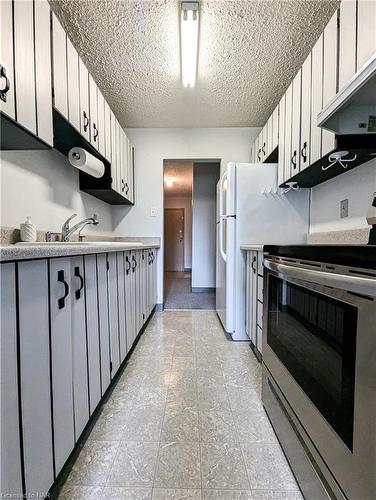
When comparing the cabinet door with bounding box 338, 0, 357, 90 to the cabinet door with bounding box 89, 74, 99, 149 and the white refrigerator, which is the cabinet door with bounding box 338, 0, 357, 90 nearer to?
the white refrigerator

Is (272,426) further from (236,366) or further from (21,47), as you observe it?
(21,47)

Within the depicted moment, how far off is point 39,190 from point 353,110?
1976 mm

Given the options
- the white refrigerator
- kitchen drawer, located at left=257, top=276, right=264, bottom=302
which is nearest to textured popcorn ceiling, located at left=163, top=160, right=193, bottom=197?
the white refrigerator

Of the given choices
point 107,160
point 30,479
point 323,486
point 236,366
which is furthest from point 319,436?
point 107,160

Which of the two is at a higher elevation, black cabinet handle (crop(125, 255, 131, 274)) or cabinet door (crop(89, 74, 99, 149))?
cabinet door (crop(89, 74, 99, 149))

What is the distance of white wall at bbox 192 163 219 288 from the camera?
477 centimetres

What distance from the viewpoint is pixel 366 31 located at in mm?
1171

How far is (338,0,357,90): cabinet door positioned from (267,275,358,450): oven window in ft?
3.74

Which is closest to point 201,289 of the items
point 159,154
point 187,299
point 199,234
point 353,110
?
point 187,299

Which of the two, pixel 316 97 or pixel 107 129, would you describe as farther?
pixel 107 129

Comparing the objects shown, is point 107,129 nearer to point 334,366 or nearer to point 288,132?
point 288,132

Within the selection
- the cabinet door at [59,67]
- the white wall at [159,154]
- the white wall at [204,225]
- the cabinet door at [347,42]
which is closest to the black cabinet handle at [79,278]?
the cabinet door at [59,67]

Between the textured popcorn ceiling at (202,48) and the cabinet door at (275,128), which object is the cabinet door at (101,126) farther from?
the cabinet door at (275,128)

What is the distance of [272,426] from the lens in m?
1.24
